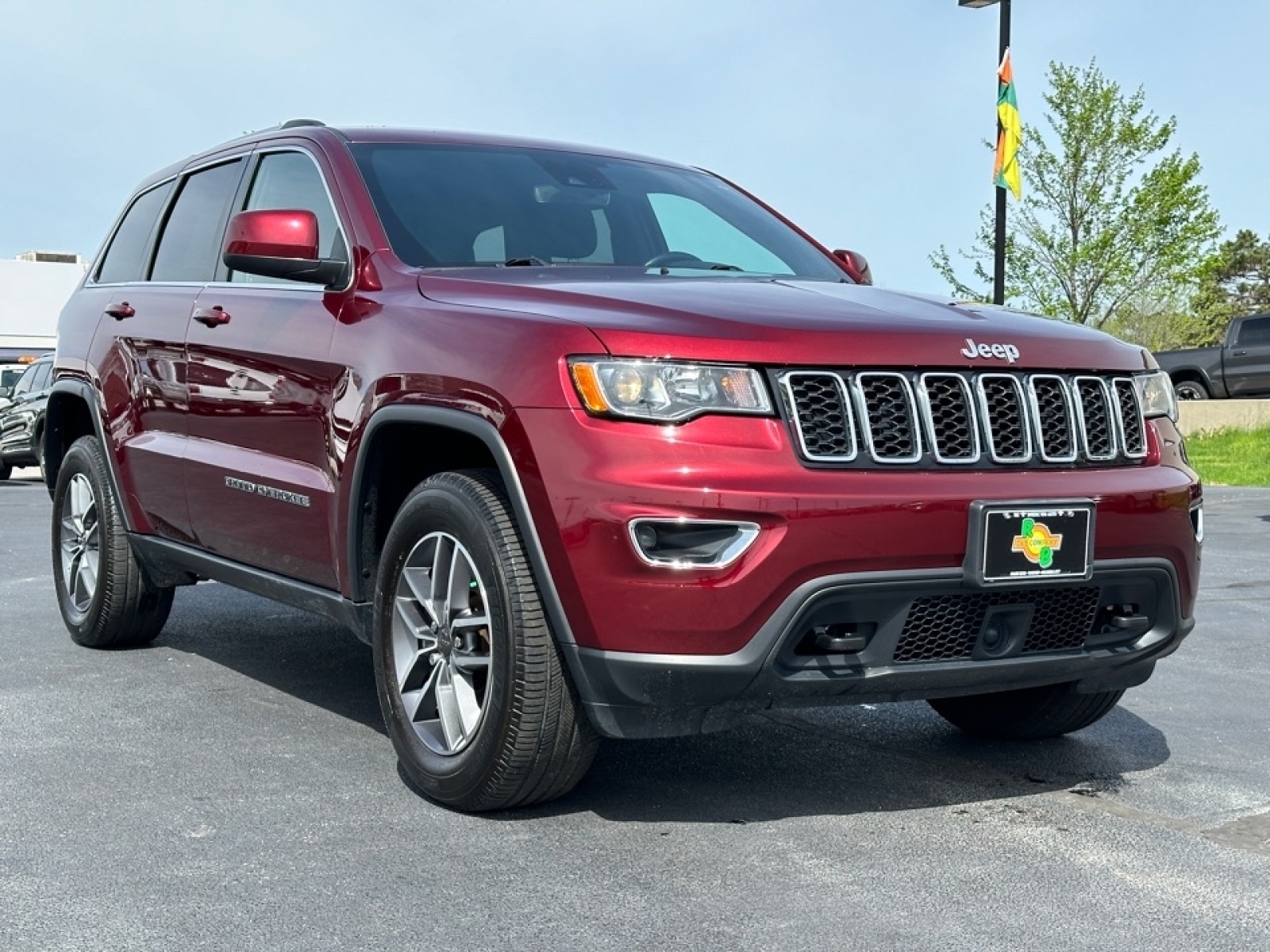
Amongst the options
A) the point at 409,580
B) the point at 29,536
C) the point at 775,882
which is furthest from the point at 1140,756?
the point at 29,536

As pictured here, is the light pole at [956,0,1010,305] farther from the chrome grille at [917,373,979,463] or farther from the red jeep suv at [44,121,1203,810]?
the chrome grille at [917,373,979,463]

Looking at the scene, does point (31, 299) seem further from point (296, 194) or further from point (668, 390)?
point (668, 390)

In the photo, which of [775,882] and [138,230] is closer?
[775,882]

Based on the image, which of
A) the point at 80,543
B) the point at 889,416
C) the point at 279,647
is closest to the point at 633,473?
the point at 889,416

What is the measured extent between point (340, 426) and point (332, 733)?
109 cm

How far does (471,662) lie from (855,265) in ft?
7.68

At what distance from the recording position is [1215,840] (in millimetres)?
3955

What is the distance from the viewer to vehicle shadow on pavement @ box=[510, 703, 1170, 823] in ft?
14.0

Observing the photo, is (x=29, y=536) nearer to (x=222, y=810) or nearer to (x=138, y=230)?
(x=138, y=230)

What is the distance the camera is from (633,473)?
11.7 feet

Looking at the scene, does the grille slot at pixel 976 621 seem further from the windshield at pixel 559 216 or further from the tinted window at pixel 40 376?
the tinted window at pixel 40 376

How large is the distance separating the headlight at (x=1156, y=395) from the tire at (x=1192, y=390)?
76.3 ft

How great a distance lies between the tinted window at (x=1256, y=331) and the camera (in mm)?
25766

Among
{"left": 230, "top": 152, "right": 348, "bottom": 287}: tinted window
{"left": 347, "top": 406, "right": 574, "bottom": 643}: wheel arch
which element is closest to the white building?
{"left": 230, "top": 152, "right": 348, "bottom": 287}: tinted window
